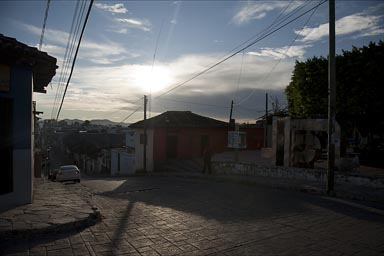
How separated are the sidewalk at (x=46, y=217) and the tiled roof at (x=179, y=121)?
1905cm

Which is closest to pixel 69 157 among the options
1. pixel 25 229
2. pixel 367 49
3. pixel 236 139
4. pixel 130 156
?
pixel 130 156

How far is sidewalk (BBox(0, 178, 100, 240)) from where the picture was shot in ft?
17.2

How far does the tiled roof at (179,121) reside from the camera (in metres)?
27.0

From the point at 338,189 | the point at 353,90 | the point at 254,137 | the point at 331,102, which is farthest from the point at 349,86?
the point at 254,137

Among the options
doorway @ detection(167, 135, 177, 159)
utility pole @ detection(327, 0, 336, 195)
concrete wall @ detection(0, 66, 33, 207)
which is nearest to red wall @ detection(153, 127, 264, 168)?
doorway @ detection(167, 135, 177, 159)

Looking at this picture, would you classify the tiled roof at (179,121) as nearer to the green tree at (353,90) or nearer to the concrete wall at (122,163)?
the concrete wall at (122,163)

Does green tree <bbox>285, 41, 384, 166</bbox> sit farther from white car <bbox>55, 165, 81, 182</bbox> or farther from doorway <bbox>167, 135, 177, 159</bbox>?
white car <bbox>55, 165, 81, 182</bbox>

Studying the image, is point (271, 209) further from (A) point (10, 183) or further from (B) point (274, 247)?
(A) point (10, 183)

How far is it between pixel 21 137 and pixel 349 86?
725 inches

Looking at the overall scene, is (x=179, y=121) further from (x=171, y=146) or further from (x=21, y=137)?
(x=21, y=137)

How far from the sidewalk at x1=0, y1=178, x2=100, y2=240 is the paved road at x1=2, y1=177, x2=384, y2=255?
0.76 feet

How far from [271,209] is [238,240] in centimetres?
282

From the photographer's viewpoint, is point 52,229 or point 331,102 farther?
point 331,102

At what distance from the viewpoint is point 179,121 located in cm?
2830
